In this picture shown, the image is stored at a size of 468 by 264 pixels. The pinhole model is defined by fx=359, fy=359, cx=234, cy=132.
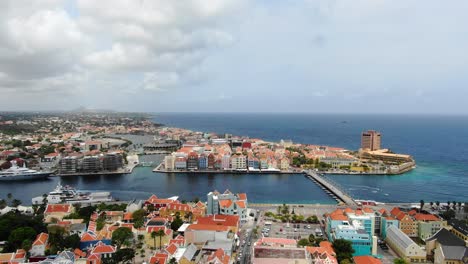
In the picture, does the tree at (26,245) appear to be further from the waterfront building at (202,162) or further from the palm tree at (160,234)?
the waterfront building at (202,162)

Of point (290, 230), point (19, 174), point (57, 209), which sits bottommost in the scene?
point (19, 174)

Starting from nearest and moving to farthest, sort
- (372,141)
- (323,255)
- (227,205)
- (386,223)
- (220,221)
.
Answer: (323,255) < (220,221) < (386,223) < (227,205) < (372,141)

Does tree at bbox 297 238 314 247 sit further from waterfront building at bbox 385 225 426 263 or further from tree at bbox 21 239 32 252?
tree at bbox 21 239 32 252

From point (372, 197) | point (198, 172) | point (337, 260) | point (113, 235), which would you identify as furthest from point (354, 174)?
point (113, 235)

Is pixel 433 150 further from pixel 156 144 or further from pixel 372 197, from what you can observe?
pixel 156 144

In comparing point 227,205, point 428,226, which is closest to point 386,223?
point 428,226

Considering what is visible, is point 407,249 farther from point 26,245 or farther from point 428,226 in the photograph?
point 26,245

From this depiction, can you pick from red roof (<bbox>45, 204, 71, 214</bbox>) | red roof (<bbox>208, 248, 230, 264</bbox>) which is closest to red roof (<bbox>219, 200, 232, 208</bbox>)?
red roof (<bbox>208, 248, 230, 264</bbox>)
